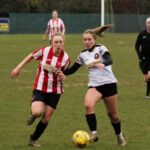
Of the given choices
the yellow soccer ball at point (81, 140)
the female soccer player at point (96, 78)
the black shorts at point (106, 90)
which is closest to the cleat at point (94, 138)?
the female soccer player at point (96, 78)

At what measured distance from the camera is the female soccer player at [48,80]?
9.21 metres

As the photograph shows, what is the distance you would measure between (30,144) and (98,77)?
4.97 feet

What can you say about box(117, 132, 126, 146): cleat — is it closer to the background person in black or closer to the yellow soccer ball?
the yellow soccer ball

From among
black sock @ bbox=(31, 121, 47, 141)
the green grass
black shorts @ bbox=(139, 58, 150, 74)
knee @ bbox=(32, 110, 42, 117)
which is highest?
black shorts @ bbox=(139, 58, 150, 74)

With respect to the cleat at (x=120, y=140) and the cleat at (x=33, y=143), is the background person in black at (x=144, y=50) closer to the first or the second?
the cleat at (x=120, y=140)

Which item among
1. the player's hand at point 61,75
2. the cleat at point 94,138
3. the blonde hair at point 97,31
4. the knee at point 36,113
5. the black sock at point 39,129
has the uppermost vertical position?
the blonde hair at point 97,31

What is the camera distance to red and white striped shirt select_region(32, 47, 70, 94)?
9250 millimetres

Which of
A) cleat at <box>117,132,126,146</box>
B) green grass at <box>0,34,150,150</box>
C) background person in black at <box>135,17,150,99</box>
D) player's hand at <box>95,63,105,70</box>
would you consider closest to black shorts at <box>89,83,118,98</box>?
player's hand at <box>95,63,105,70</box>

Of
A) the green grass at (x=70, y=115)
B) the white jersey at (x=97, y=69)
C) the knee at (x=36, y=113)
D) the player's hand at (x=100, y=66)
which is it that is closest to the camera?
the knee at (x=36, y=113)

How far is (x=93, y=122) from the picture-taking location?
30.7 ft

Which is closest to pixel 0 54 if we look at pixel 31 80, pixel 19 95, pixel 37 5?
pixel 31 80

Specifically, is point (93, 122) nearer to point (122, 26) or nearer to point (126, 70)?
point (126, 70)

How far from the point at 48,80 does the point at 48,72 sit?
0.42 ft

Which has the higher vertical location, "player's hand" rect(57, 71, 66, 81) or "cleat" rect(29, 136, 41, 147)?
"player's hand" rect(57, 71, 66, 81)
